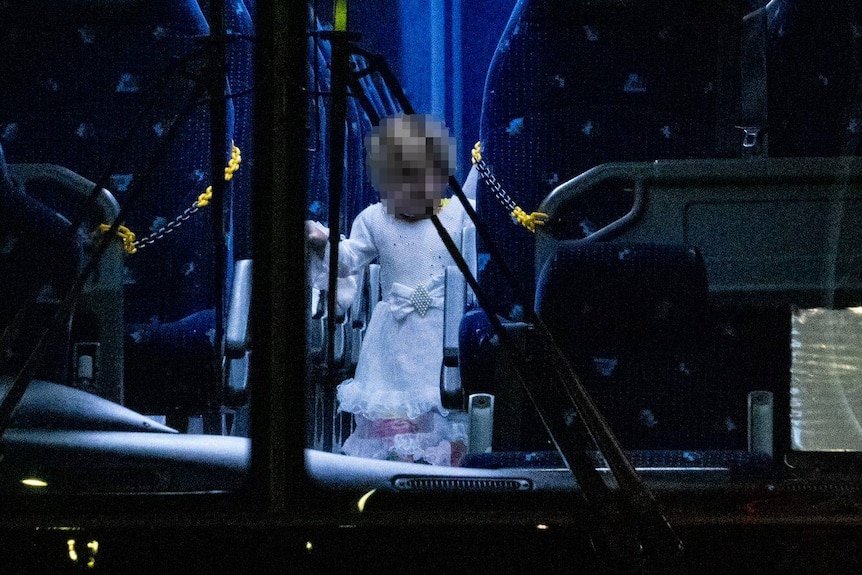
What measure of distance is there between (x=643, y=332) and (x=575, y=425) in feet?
0.95

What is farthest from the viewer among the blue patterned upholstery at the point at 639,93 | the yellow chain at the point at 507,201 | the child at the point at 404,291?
the yellow chain at the point at 507,201

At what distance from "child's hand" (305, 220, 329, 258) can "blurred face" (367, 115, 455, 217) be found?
6.1 inches

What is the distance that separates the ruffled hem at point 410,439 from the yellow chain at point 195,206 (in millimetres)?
Answer: 471

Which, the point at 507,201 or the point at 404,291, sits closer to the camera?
the point at 507,201

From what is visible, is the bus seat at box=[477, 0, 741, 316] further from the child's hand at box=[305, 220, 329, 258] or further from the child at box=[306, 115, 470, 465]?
the child's hand at box=[305, 220, 329, 258]

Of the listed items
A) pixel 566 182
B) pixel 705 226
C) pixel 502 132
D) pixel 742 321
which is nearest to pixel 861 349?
pixel 742 321

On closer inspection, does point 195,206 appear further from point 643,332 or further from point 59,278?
point 643,332

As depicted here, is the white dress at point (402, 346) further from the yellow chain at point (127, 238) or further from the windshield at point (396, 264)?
the yellow chain at point (127, 238)

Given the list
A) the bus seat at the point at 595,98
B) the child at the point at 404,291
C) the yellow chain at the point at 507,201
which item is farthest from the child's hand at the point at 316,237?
the yellow chain at the point at 507,201

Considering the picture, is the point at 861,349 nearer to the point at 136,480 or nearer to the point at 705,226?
the point at 705,226

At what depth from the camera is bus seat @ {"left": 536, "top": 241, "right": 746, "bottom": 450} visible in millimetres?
1714

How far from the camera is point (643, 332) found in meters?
1.78

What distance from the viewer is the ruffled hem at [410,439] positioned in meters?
1.72

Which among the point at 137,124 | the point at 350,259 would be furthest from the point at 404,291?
the point at 137,124
